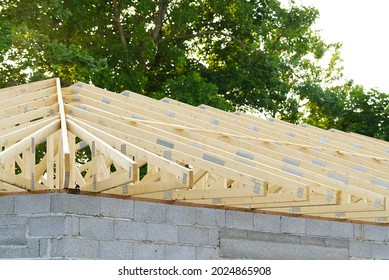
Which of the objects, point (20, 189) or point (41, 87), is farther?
point (41, 87)

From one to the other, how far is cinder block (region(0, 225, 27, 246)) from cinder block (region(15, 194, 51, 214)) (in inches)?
5.9

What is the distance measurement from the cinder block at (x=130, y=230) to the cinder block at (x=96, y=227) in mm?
94

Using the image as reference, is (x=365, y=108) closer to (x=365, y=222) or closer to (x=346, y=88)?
(x=346, y=88)

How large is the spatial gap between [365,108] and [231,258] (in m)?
17.1

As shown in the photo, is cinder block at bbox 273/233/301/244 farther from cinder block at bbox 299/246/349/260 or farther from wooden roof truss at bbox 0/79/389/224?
wooden roof truss at bbox 0/79/389/224

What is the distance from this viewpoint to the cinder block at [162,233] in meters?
8.84

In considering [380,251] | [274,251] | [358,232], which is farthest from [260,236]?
[380,251]

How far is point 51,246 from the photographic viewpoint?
26.5 ft

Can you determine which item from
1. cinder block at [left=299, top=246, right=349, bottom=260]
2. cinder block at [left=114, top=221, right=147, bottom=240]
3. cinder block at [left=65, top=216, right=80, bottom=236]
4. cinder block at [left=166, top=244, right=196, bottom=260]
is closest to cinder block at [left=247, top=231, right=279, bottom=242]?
cinder block at [left=299, top=246, right=349, bottom=260]

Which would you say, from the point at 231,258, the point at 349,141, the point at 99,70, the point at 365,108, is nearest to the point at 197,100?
the point at 99,70

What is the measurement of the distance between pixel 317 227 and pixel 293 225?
0.44 metres

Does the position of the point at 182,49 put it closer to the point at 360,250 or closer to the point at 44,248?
the point at 360,250

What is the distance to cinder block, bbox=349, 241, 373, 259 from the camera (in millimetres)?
11195

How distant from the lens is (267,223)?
33.1 ft
